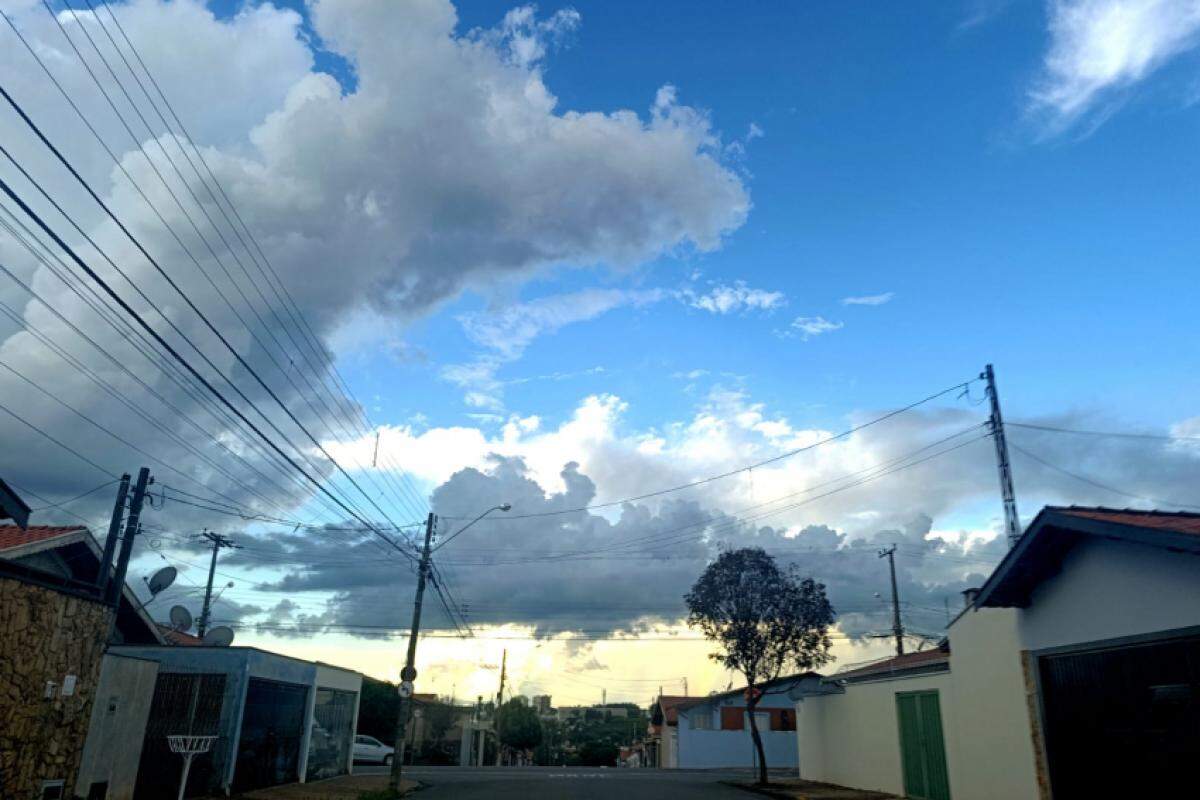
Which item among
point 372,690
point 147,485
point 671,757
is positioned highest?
point 147,485

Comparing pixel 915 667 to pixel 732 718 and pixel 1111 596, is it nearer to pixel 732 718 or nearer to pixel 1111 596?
pixel 1111 596

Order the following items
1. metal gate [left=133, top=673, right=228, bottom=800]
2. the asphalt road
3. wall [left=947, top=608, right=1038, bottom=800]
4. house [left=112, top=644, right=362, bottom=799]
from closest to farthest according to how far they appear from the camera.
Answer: wall [left=947, top=608, right=1038, bottom=800], metal gate [left=133, top=673, right=228, bottom=800], house [left=112, top=644, right=362, bottom=799], the asphalt road

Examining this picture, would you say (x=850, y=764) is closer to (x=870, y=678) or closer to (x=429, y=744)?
(x=870, y=678)

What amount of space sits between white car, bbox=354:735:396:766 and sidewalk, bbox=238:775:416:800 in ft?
35.2

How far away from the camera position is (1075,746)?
1216cm

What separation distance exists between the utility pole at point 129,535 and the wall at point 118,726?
4.79 ft

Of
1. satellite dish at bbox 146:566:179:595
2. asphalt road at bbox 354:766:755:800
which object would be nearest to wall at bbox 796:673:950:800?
asphalt road at bbox 354:766:755:800

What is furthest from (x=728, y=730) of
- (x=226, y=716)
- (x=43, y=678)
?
(x=43, y=678)

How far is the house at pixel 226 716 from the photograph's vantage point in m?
19.0

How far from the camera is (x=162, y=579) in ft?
65.4

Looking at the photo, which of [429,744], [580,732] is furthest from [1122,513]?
[580,732]

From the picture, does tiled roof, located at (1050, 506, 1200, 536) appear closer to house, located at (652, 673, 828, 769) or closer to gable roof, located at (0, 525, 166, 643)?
gable roof, located at (0, 525, 166, 643)

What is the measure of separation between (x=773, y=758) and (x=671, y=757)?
28.9 ft

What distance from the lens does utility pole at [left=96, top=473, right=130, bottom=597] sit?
18.2 m
